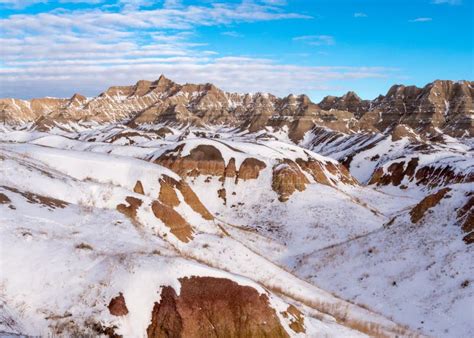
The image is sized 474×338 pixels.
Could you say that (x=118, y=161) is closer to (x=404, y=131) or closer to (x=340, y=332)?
(x=340, y=332)

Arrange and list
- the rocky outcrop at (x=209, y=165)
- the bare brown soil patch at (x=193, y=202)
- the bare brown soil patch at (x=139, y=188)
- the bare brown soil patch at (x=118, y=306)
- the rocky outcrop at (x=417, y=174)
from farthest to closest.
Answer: the rocky outcrop at (x=417, y=174) < the rocky outcrop at (x=209, y=165) < the bare brown soil patch at (x=193, y=202) < the bare brown soil patch at (x=139, y=188) < the bare brown soil patch at (x=118, y=306)

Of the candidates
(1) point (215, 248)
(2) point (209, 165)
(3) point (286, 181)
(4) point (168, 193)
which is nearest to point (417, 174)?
(3) point (286, 181)

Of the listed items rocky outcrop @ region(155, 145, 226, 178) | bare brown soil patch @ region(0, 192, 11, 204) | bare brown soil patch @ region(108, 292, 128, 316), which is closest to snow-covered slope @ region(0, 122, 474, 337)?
A: bare brown soil patch @ region(108, 292, 128, 316)

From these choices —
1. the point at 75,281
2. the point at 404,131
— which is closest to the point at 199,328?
the point at 75,281

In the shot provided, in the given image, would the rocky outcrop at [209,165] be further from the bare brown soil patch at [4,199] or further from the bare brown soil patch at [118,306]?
the bare brown soil patch at [118,306]

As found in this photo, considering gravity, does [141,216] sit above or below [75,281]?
below

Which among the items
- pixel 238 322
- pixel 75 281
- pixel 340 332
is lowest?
pixel 340 332

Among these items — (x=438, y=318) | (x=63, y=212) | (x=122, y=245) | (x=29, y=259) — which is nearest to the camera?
(x=29, y=259)

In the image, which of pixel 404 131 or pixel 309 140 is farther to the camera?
pixel 309 140

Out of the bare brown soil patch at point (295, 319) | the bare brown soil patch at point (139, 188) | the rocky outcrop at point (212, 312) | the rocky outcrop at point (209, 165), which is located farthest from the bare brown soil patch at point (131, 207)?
the rocky outcrop at point (209, 165)
